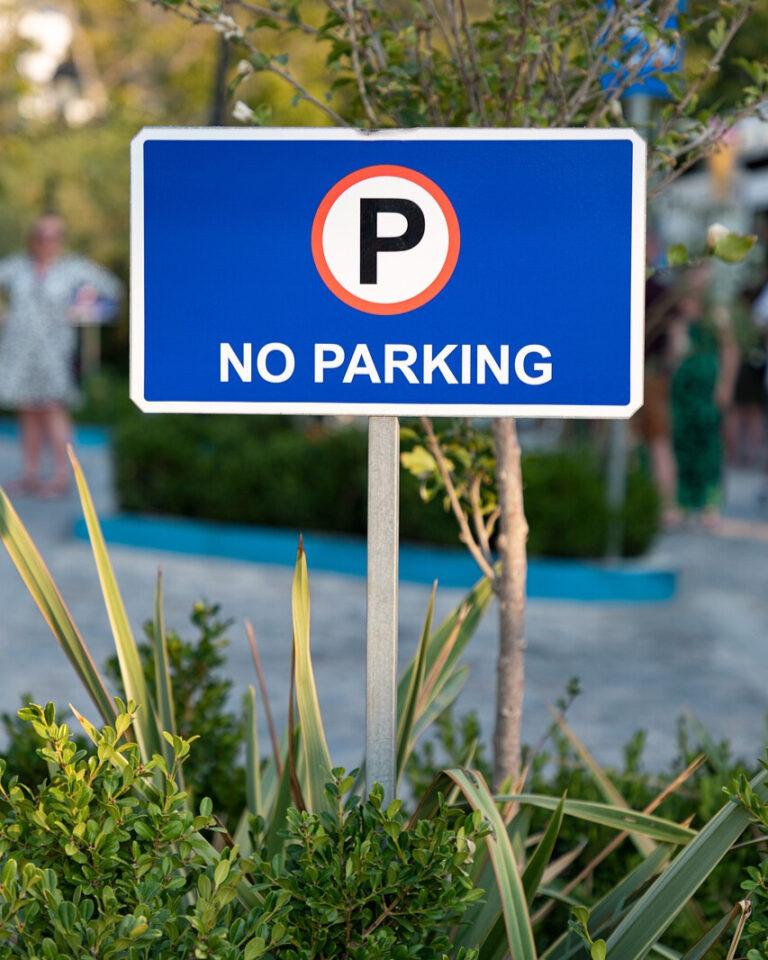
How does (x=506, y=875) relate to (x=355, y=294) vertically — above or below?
below

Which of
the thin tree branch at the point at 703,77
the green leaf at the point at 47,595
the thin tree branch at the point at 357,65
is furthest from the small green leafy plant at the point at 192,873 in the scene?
the thin tree branch at the point at 703,77

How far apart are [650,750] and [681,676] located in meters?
0.99

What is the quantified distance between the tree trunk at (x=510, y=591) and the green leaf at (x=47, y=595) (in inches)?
29.7

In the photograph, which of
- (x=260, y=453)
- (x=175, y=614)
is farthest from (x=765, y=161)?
(x=175, y=614)

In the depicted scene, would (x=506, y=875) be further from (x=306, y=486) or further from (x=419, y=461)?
(x=306, y=486)

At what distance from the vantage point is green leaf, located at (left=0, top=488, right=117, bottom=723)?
2125 mm

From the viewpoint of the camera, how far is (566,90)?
277cm

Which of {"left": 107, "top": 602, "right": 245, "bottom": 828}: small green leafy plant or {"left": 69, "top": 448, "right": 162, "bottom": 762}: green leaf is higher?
{"left": 69, "top": 448, "right": 162, "bottom": 762}: green leaf

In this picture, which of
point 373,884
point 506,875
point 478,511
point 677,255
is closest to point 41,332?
point 478,511

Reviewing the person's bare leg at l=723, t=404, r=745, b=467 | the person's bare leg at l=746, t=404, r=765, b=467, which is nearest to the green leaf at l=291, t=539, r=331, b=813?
the person's bare leg at l=723, t=404, r=745, b=467

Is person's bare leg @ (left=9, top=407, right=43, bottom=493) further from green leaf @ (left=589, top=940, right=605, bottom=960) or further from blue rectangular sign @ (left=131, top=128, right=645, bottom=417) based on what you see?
green leaf @ (left=589, top=940, right=605, bottom=960)

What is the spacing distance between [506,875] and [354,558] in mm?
5321

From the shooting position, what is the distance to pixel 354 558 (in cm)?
728

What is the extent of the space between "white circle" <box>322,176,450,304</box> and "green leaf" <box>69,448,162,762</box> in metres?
0.60
